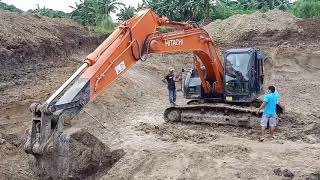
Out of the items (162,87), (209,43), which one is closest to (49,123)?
(209,43)

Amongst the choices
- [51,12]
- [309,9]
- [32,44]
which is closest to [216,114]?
[32,44]

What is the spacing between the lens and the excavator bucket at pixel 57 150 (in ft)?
23.4

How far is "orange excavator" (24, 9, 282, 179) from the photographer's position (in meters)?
7.32

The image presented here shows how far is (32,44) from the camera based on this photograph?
17906mm

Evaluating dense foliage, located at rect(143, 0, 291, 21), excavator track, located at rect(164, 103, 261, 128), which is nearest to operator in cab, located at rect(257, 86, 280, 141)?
excavator track, located at rect(164, 103, 261, 128)

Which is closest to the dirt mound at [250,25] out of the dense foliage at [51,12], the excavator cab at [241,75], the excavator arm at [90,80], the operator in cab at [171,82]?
the operator in cab at [171,82]

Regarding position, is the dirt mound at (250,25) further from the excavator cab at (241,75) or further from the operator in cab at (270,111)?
the operator in cab at (270,111)

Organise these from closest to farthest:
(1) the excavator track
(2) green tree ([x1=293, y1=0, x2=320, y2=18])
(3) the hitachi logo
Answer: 1. (3) the hitachi logo
2. (1) the excavator track
3. (2) green tree ([x1=293, y1=0, x2=320, y2=18])

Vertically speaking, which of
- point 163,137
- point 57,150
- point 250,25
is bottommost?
point 163,137

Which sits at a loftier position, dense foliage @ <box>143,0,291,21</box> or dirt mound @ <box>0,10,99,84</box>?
dense foliage @ <box>143,0,291,21</box>

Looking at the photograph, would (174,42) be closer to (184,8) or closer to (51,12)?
(184,8)

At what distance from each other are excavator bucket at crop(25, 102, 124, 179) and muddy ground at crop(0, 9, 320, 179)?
526 mm

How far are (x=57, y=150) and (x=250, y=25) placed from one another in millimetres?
21021

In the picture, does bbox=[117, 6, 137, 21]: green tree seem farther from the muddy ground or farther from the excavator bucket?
the excavator bucket
